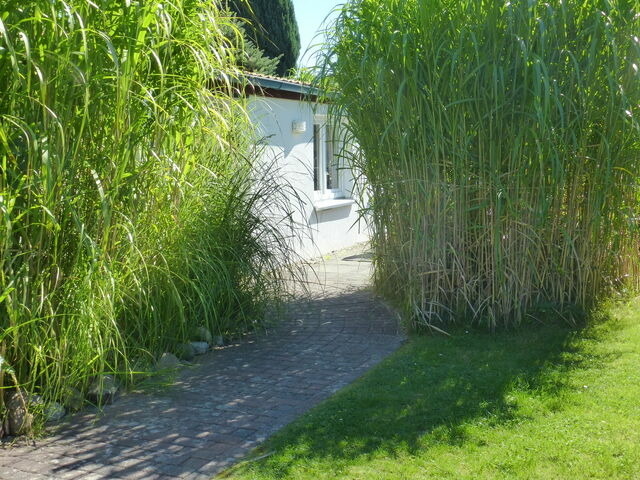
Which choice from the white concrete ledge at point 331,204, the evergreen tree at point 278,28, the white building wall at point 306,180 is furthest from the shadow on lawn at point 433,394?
the evergreen tree at point 278,28

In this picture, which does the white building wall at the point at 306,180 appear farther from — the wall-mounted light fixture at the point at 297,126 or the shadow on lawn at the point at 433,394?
the shadow on lawn at the point at 433,394

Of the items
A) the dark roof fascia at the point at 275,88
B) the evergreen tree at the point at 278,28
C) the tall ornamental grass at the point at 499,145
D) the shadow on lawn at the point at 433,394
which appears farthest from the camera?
the evergreen tree at the point at 278,28

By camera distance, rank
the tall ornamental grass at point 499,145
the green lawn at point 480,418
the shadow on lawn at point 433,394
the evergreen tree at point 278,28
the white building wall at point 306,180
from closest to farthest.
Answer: the green lawn at point 480,418
the shadow on lawn at point 433,394
the tall ornamental grass at point 499,145
the white building wall at point 306,180
the evergreen tree at point 278,28

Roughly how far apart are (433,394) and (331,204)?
7.57 metres

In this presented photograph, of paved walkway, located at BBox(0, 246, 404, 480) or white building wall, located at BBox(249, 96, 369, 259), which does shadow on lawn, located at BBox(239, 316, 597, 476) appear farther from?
white building wall, located at BBox(249, 96, 369, 259)

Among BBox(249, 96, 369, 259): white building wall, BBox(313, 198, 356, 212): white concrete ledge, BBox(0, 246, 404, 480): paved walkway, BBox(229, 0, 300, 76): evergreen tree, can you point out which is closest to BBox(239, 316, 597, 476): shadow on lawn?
BBox(0, 246, 404, 480): paved walkway

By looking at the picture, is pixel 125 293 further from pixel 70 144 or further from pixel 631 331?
pixel 631 331

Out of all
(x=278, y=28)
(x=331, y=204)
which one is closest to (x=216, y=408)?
(x=331, y=204)

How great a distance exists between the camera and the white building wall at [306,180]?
10.3 meters

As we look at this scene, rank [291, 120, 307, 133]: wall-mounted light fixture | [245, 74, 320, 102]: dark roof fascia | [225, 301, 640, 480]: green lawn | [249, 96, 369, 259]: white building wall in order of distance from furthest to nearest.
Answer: [291, 120, 307, 133]: wall-mounted light fixture < [249, 96, 369, 259]: white building wall < [245, 74, 320, 102]: dark roof fascia < [225, 301, 640, 480]: green lawn

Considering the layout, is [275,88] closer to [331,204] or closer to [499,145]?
[331,204]

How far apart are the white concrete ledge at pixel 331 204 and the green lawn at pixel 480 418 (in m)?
6.08

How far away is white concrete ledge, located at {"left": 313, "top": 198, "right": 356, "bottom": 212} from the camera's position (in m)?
11.8

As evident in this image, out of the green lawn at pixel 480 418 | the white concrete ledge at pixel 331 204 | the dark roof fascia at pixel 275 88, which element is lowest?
the green lawn at pixel 480 418
